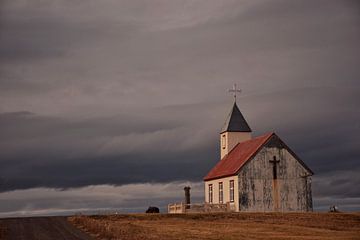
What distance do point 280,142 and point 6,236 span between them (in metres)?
36.4

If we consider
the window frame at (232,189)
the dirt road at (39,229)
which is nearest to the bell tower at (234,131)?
the window frame at (232,189)

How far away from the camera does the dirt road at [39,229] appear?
38.1 meters

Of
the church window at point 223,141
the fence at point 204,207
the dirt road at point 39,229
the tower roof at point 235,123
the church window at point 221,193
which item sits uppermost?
the tower roof at point 235,123

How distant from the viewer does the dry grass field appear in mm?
39625

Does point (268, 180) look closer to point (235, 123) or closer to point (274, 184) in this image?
point (274, 184)

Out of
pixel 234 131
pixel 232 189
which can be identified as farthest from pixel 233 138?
pixel 232 189

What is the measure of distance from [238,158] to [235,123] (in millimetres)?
8606

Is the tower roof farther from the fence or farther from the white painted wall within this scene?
the fence

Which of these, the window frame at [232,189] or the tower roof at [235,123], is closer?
the window frame at [232,189]

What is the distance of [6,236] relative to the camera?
38.8m

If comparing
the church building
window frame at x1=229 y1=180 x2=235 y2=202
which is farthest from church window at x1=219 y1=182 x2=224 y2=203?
window frame at x1=229 y1=180 x2=235 y2=202

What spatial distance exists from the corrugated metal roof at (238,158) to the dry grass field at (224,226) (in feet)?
28.0

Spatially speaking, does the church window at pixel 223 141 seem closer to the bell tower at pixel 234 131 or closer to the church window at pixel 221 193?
the bell tower at pixel 234 131

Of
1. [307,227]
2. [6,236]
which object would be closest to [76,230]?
[6,236]
